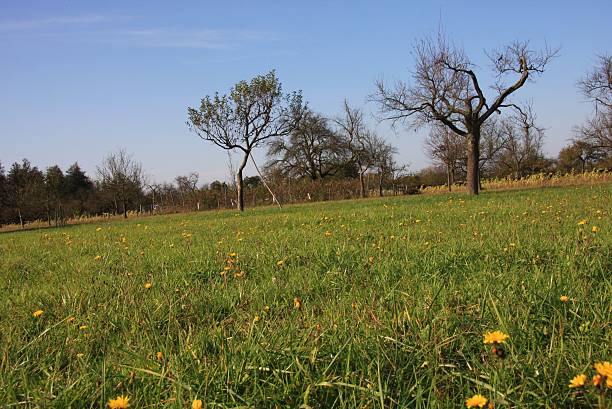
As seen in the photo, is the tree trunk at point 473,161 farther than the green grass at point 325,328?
Yes

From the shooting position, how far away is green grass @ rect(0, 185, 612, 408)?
5.08 ft

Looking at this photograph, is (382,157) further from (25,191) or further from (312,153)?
(25,191)

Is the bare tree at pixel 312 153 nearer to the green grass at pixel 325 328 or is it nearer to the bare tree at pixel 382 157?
the bare tree at pixel 382 157

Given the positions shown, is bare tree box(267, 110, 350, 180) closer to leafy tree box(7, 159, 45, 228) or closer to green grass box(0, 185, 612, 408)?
leafy tree box(7, 159, 45, 228)

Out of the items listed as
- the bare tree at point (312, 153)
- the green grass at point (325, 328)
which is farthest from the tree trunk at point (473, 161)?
the bare tree at point (312, 153)

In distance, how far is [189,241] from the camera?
6516 millimetres

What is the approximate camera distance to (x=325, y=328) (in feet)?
6.82

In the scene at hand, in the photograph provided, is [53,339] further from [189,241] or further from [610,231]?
[610,231]

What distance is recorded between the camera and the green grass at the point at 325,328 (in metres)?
1.55

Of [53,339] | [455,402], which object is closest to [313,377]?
[455,402]

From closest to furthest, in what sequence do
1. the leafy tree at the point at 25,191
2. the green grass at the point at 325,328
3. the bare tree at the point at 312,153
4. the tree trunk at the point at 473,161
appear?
the green grass at the point at 325,328 < the tree trunk at the point at 473,161 < the leafy tree at the point at 25,191 < the bare tree at the point at 312,153

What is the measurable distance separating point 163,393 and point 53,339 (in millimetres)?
1182

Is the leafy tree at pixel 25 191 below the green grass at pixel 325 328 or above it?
above

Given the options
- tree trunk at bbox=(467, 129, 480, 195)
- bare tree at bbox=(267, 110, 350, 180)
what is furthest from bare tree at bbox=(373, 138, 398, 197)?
tree trunk at bbox=(467, 129, 480, 195)
